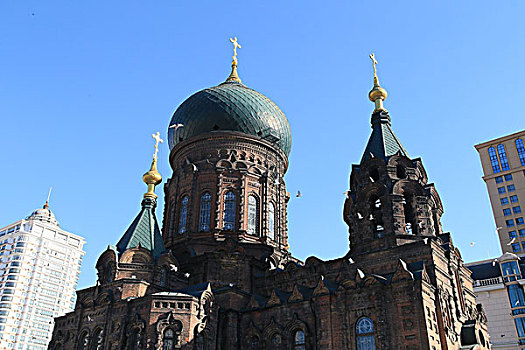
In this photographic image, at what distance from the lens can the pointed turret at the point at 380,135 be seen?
2262 cm

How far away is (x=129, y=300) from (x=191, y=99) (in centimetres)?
1289

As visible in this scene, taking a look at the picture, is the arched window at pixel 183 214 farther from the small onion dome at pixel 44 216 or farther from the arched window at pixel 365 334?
the small onion dome at pixel 44 216

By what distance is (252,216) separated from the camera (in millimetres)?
25938

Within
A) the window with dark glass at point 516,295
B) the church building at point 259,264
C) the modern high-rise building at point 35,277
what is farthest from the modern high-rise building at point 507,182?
the modern high-rise building at point 35,277

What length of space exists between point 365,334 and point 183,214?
12.3 metres

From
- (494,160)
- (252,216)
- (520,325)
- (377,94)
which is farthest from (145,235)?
(494,160)

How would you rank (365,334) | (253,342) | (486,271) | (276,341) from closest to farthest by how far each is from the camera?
(365,334)
(276,341)
(253,342)
(486,271)

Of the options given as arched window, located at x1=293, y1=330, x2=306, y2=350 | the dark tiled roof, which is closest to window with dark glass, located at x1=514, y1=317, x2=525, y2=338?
the dark tiled roof

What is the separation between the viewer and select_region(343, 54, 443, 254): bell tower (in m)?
20.1

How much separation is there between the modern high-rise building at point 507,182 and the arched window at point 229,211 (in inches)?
1219

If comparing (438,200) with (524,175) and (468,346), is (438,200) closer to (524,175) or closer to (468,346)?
(468,346)

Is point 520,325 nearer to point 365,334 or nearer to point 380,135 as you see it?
point 380,135

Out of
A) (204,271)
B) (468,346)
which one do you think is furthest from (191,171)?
(468,346)

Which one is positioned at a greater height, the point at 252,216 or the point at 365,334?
the point at 252,216
